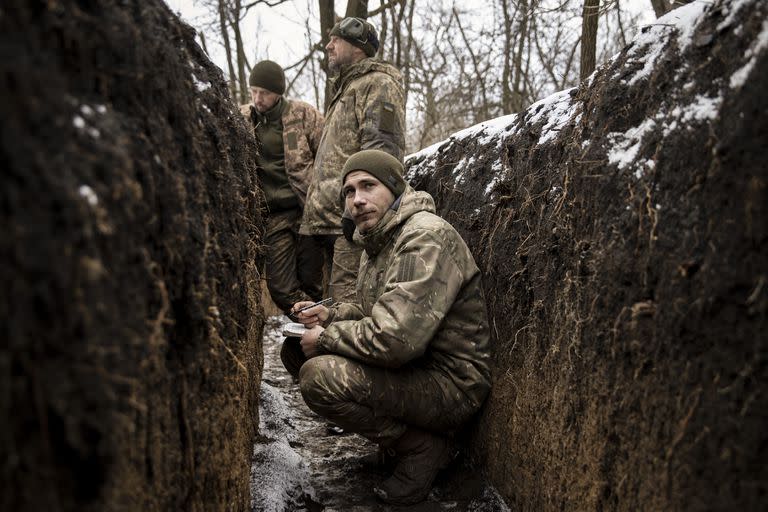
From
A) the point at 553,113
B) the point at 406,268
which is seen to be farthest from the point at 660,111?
the point at 406,268

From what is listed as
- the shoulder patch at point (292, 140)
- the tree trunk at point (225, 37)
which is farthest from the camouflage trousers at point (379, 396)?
the tree trunk at point (225, 37)

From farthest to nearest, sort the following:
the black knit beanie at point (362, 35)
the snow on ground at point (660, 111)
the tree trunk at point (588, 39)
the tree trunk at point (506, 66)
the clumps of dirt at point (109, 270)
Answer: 1. the tree trunk at point (506, 66)
2. the tree trunk at point (588, 39)
3. the black knit beanie at point (362, 35)
4. the snow on ground at point (660, 111)
5. the clumps of dirt at point (109, 270)

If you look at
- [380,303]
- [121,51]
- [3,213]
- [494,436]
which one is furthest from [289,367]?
[3,213]

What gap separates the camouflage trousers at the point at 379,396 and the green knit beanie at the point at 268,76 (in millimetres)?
2679

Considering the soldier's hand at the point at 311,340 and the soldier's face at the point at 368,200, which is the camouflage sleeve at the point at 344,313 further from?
the soldier's face at the point at 368,200

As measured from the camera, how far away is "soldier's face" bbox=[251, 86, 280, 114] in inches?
182

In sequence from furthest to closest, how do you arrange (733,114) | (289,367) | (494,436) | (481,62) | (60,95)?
(481,62) → (289,367) → (494,436) → (733,114) → (60,95)

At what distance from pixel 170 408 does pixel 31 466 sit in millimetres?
597

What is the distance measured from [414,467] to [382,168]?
169 cm

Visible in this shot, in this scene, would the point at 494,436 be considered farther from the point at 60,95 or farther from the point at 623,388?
the point at 60,95

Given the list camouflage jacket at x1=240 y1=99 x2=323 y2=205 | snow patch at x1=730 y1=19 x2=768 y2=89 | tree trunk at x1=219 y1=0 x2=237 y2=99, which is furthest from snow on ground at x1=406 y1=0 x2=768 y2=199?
tree trunk at x1=219 y1=0 x2=237 y2=99

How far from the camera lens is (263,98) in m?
4.64

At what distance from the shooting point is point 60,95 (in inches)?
45.4

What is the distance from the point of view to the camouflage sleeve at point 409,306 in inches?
105
